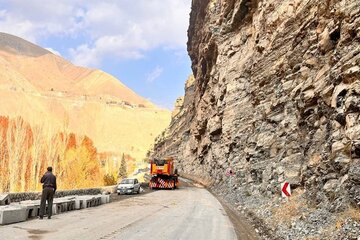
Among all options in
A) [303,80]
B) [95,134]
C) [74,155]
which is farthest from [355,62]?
[95,134]

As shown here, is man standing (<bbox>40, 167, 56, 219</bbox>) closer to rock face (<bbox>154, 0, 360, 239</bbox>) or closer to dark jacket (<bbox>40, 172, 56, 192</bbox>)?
dark jacket (<bbox>40, 172, 56, 192</bbox>)

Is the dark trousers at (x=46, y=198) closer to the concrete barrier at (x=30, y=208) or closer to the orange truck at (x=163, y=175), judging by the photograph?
the concrete barrier at (x=30, y=208)

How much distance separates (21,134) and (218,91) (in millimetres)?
24480

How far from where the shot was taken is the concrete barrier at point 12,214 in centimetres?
1373

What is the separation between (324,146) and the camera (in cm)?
1689

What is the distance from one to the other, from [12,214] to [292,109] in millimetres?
17118

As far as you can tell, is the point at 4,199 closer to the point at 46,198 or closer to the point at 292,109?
the point at 46,198

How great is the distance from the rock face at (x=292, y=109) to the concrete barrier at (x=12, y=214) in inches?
375

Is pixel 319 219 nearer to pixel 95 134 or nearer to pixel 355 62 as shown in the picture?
pixel 355 62

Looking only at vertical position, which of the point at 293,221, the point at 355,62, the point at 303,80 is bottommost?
the point at 293,221

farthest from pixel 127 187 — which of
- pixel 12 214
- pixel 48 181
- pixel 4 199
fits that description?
pixel 12 214

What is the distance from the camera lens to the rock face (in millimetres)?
14141

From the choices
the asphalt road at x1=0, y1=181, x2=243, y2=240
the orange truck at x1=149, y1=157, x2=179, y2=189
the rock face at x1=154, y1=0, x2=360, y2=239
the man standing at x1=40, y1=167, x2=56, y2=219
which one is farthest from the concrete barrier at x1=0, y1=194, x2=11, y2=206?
the orange truck at x1=149, y1=157, x2=179, y2=189

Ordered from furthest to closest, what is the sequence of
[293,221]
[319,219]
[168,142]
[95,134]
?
[95,134] → [168,142] → [293,221] → [319,219]
